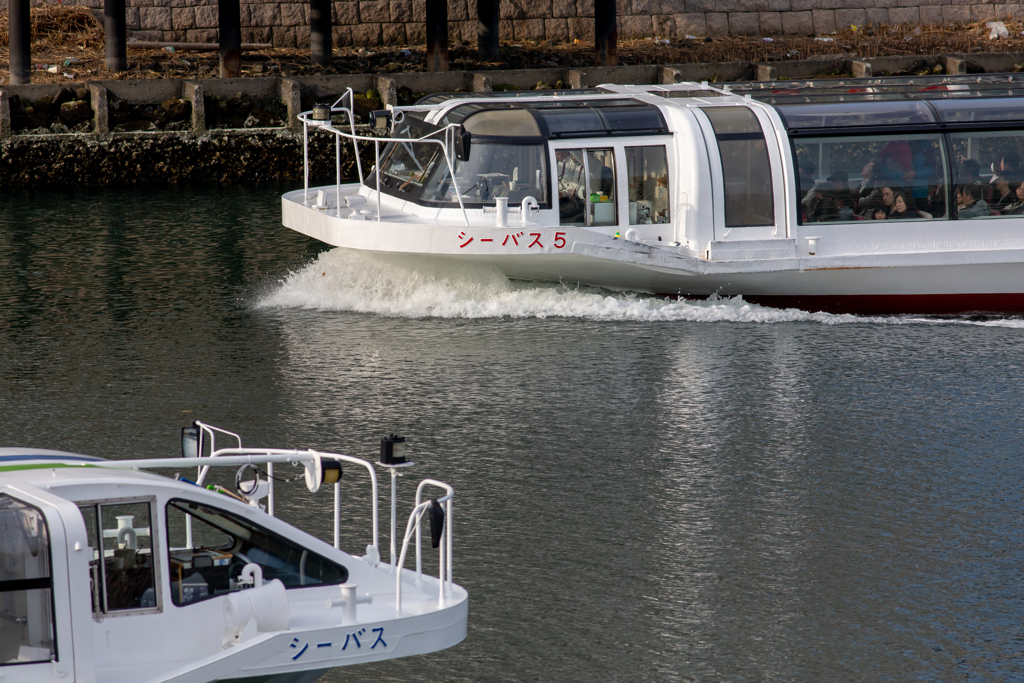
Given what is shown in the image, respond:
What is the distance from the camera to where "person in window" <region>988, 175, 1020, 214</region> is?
14.0 metres

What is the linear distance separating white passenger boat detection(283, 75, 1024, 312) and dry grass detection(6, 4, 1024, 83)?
44.2ft

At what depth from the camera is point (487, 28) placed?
27.4m

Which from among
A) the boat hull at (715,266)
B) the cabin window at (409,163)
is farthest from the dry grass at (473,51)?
the boat hull at (715,266)

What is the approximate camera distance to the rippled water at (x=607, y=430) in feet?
22.3

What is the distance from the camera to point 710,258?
13.4 meters

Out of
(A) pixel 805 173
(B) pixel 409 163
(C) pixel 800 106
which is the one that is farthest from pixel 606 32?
(A) pixel 805 173

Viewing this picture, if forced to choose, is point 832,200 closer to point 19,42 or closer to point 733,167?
point 733,167

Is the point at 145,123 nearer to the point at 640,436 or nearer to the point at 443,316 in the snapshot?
the point at 443,316

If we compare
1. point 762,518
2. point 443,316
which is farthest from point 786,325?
point 762,518

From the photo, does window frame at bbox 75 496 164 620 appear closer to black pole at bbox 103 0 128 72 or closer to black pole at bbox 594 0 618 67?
black pole at bbox 103 0 128 72

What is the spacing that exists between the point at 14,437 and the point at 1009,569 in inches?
291

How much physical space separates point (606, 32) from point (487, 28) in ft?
8.82

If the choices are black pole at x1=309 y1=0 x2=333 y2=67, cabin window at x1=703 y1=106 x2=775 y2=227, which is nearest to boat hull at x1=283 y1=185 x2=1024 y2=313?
cabin window at x1=703 y1=106 x2=775 y2=227

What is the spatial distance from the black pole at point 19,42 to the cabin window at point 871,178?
1597 cm
